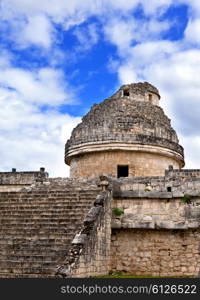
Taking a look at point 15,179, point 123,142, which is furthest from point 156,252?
point 15,179

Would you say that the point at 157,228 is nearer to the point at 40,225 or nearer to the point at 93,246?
the point at 93,246

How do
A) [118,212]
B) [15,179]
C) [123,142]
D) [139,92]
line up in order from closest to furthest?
[118,212] → [123,142] → [139,92] → [15,179]

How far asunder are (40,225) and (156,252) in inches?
134

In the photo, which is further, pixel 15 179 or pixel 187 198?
pixel 15 179

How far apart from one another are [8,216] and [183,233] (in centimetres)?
512

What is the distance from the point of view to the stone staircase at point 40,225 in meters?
11.6

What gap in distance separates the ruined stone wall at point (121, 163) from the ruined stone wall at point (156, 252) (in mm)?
4991

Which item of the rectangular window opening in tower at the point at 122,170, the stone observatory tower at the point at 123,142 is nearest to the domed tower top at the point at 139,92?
the stone observatory tower at the point at 123,142

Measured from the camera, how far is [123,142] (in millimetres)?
18391

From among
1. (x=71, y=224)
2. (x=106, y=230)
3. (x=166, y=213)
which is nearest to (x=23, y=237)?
(x=71, y=224)

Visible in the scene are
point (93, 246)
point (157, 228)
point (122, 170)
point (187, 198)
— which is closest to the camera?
point (93, 246)

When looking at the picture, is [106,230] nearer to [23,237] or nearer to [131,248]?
[131,248]

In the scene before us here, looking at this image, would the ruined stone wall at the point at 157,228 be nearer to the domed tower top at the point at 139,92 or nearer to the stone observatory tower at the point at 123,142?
the stone observatory tower at the point at 123,142
